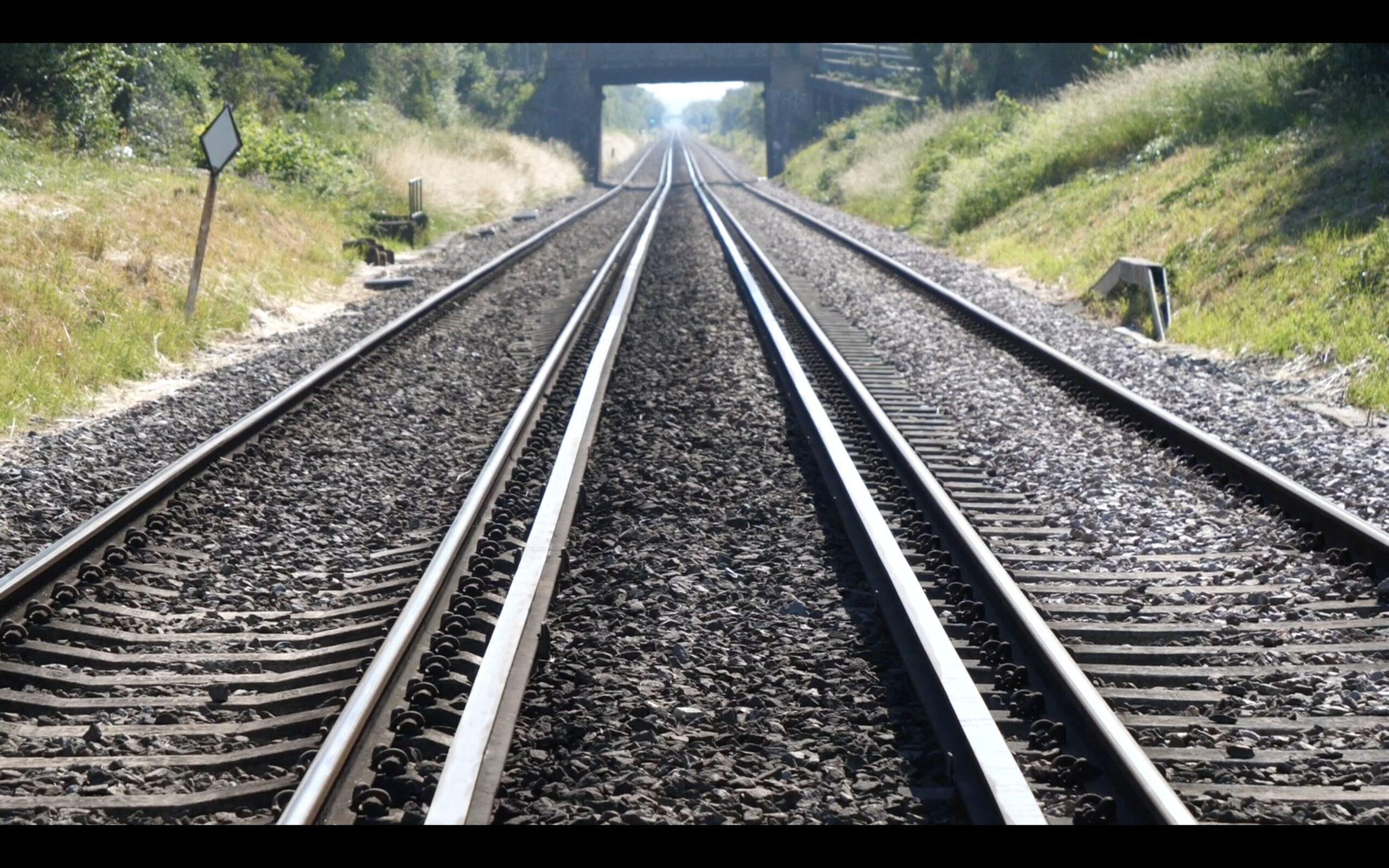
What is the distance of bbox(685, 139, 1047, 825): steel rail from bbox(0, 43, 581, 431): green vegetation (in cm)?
572

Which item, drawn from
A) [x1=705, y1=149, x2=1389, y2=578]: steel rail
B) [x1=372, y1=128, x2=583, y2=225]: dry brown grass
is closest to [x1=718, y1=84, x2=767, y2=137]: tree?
[x1=372, y1=128, x2=583, y2=225]: dry brown grass

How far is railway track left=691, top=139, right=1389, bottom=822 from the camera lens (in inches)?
148

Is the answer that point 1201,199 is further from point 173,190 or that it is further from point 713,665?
point 713,665

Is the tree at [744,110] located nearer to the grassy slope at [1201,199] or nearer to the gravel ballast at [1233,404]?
the grassy slope at [1201,199]

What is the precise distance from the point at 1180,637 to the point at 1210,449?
107 inches

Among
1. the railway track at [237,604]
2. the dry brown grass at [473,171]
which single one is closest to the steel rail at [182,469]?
the railway track at [237,604]

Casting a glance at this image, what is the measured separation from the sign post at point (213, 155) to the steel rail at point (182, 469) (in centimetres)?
192

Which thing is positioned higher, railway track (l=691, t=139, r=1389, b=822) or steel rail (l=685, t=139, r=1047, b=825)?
steel rail (l=685, t=139, r=1047, b=825)

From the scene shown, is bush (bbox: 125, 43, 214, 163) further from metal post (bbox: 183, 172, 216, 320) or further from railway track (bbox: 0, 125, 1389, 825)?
railway track (bbox: 0, 125, 1389, 825)

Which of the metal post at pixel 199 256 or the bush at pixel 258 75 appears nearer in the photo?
the metal post at pixel 199 256

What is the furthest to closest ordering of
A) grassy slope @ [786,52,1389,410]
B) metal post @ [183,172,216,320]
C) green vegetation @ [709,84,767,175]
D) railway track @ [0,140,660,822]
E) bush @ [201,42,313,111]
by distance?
green vegetation @ [709,84,767,175], bush @ [201,42,313,111], metal post @ [183,172,216,320], grassy slope @ [786,52,1389,410], railway track @ [0,140,660,822]

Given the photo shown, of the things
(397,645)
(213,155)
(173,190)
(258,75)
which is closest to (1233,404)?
(397,645)

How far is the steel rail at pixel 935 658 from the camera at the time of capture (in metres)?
3.51
